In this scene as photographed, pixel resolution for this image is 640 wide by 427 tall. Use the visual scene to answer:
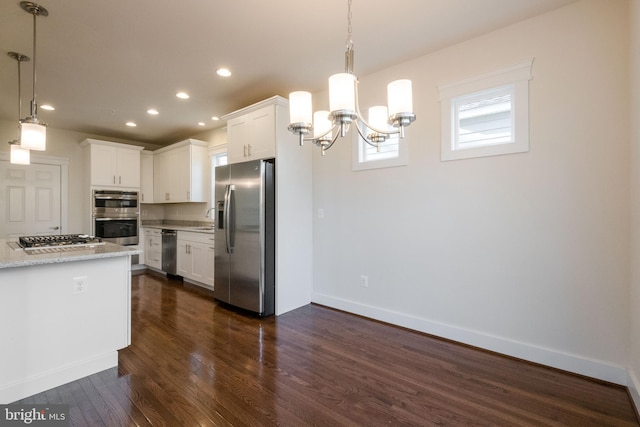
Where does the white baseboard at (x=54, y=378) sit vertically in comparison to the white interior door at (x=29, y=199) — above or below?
below

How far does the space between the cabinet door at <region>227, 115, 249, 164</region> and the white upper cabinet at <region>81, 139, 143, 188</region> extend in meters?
2.93

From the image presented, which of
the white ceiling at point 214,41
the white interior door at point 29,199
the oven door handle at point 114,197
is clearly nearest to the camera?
the white ceiling at point 214,41

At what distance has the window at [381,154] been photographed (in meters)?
3.06

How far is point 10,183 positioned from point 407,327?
6337 millimetres

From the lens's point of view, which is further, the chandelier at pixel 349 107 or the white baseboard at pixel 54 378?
the white baseboard at pixel 54 378

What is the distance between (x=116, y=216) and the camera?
546 cm

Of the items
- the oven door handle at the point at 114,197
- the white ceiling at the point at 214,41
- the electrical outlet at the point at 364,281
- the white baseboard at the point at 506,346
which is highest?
the white ceiling at the point at 214,41

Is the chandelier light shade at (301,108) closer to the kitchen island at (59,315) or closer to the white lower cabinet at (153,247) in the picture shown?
the kitchen island at (59,315)

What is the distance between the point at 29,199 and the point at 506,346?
6.98m

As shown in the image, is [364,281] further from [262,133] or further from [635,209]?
[635,209]

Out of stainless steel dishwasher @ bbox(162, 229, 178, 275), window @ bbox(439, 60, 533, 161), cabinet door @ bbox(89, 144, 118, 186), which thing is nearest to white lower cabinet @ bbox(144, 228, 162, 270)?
stainless steel dishwasher @ bbox(162, 229, 178, 275)

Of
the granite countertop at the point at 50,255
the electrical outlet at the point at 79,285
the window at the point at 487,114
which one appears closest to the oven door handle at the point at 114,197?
the granite countertop at the point at 50,255

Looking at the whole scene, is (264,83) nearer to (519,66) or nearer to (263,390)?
(519,66)

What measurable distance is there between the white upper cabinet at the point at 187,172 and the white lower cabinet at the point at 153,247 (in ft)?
2.27
